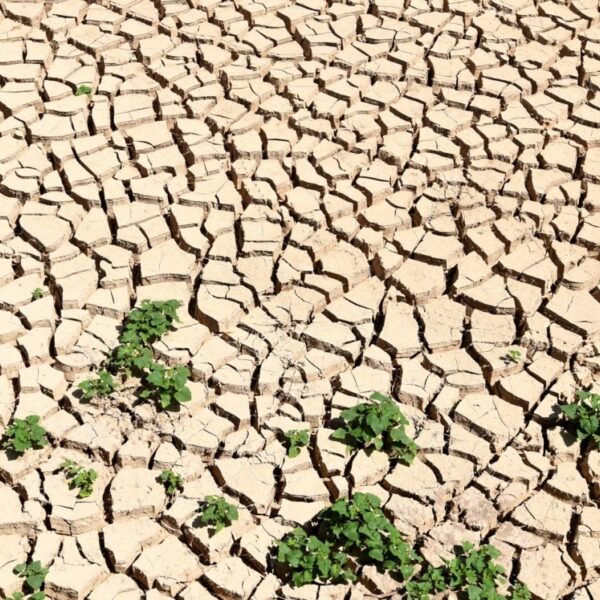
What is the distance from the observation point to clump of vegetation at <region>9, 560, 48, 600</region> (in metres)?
4.05

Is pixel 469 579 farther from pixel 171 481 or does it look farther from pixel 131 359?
pixel 131 359

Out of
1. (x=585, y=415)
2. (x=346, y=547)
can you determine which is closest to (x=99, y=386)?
(x=346, y=547)

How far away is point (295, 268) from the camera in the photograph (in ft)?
17.5

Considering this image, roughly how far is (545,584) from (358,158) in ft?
8.81

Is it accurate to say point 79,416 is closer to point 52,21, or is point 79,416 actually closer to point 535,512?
point 535,512

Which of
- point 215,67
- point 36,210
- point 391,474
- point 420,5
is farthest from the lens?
point 420,5

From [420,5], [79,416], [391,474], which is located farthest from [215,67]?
[391,474]

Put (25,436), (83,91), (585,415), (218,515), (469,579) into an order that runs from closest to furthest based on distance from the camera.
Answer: (469,579), (218,515), (25,436), (585,415), (83,91)

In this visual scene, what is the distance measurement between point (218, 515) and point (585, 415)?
5.43 feet

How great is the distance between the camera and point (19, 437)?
4.49m

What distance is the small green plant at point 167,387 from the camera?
15.3 ft

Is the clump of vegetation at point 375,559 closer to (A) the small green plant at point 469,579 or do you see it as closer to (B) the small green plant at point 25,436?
(A) the small green plant at point 469,579

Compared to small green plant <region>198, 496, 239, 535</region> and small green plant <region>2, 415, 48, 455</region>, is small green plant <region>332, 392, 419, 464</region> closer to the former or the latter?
small green plant <region>198, 496, 239, 535</region>

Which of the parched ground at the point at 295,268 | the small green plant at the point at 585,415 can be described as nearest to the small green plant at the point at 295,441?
the parched ground at the point at 295,268
